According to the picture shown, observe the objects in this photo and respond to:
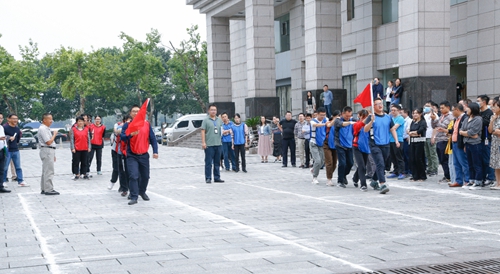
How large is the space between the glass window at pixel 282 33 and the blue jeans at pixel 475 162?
25.8 meters

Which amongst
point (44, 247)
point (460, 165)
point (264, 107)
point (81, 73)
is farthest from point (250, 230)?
point (81, 73)

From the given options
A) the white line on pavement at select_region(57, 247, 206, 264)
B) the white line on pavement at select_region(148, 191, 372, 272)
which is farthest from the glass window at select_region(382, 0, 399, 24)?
the white line on pavement at select_region(57, 247, 206, 264)

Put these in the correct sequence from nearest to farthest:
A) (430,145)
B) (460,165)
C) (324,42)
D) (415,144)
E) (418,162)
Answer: (460,165), (418,162), (415,144), (430,145), (324,42)

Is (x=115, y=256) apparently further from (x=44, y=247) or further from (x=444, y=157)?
(x=444, y=157)

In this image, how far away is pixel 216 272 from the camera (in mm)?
6109

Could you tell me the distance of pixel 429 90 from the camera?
20.9 metres

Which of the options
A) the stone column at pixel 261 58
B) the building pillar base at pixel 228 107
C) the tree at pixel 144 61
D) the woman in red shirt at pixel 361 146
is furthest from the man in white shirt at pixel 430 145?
the tree at pixel 144 61

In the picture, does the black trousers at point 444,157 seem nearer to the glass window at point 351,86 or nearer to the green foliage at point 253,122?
the green foliage at point 253,122

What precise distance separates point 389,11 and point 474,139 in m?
16.6

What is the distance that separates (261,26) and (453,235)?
25.0m

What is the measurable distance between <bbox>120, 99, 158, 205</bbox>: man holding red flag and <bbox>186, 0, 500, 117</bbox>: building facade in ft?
37.0

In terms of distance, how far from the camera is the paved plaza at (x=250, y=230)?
656 centimetres

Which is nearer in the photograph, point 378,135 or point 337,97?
point 378,135

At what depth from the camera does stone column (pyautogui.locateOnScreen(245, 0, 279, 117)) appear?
3180 centimetres
